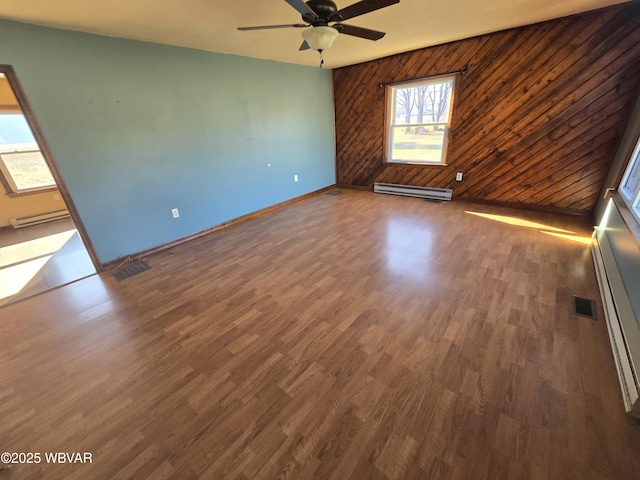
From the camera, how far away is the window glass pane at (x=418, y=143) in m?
4.38

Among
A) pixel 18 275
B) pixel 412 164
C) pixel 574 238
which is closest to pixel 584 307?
pixel 574 238

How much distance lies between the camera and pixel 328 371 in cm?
158

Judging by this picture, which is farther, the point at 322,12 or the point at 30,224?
the point at 30,224

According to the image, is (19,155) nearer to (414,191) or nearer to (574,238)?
(414,191)

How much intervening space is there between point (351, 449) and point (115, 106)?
143 inches

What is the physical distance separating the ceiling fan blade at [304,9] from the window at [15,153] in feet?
16.0

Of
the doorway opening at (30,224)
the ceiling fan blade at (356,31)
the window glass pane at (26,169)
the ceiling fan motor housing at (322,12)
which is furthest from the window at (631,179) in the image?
the window glass pane at (26,169)

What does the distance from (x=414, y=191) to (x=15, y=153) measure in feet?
22.6

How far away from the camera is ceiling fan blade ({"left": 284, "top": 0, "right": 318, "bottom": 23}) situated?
59.1 inches

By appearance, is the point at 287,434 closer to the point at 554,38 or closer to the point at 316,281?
the point at 316,281

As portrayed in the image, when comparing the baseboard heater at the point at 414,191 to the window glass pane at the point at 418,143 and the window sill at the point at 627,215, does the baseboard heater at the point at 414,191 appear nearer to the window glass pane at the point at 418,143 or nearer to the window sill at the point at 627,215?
the window glass pane at the point at 418,143

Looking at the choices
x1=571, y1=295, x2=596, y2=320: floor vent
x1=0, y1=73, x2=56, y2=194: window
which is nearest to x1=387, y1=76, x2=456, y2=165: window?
x1=571, y1=295, x2=596, y2=320: floor vent

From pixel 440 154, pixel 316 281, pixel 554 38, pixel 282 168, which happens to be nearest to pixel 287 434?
pixel 316 281

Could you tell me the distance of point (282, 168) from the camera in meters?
4.63
